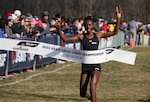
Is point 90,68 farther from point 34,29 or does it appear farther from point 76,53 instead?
point 34,29

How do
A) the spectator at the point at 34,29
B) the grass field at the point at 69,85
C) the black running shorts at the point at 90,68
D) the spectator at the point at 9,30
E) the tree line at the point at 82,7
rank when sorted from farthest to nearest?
the tree line at the point at 82,7
the spectator at the point at 34,29
the spectator at the point at 9,30
the grass field at the point at 69,85
the black running shorts at the point at 90,68

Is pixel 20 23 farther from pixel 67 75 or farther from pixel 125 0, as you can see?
pixel 125 0

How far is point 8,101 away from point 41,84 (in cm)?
330

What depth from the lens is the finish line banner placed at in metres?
11.4

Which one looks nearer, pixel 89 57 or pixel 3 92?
pixel 89 57

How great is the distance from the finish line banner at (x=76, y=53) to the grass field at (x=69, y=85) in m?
1.21

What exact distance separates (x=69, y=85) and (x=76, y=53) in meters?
3.65

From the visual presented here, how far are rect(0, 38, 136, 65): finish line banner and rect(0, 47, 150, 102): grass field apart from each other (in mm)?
1211

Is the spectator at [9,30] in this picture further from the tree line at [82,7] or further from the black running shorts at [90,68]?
the tree line at [82,7]

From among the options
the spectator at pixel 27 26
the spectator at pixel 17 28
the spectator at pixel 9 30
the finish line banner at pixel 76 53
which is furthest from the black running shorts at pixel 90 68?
the spectator at pixel 27 26

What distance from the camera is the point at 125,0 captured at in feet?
170

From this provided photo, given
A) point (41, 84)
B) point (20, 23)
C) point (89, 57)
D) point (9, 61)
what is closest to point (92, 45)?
point (89, 57)

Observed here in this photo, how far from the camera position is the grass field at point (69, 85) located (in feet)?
42.5

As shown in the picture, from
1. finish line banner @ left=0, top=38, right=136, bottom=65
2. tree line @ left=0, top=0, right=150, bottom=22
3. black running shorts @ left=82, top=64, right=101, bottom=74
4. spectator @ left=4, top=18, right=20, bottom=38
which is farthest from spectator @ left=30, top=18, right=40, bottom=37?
tree line @ left=0, top=0, right=150, bottom=22
